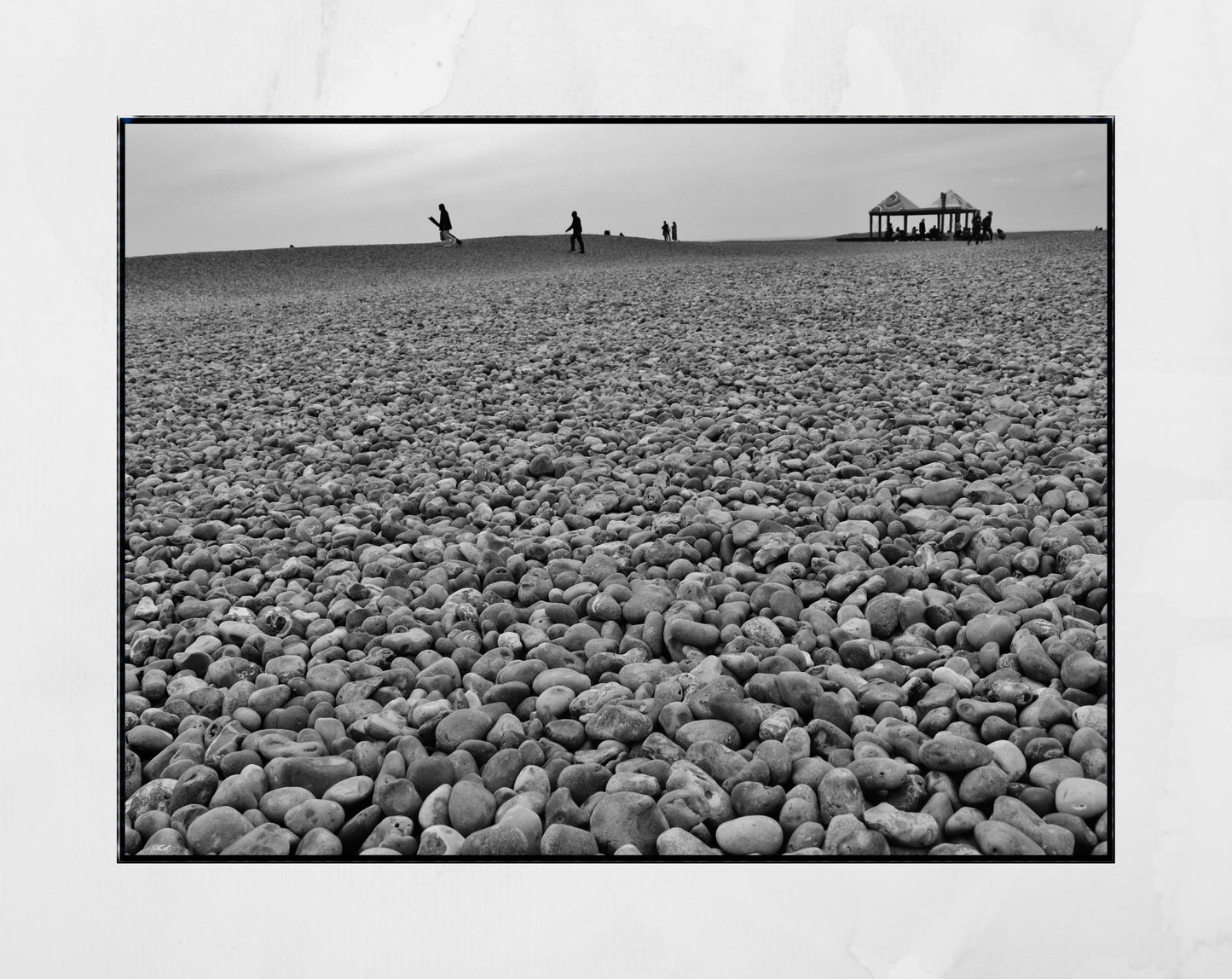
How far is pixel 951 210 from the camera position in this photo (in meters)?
2.86

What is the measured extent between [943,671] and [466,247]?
6.31 feet

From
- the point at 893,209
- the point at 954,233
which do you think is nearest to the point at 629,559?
the point at 893,209

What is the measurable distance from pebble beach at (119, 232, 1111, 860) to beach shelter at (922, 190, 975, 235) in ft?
0.56

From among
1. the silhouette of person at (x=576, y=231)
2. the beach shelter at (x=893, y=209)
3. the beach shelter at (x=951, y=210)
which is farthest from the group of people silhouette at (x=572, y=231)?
the beach shelter at (x=951, y=210)

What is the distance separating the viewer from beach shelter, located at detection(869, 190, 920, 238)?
2787 millimetres

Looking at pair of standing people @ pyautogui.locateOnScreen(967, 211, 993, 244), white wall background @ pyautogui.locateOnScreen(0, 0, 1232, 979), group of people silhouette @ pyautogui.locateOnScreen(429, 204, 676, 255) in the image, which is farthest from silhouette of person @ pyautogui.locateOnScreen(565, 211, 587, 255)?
pair of standing people @ pyautogui.locateOnScreen(967, 211, 993, 244)

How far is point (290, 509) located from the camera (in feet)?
9.84

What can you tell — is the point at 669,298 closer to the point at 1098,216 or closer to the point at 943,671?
the point at 1098,216

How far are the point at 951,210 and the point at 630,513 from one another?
4.15 ft

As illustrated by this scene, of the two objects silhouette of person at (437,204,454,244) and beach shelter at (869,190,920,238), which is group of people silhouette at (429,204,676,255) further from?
beach shelter at (869,190,920,238)

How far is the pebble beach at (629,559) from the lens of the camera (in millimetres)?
2027

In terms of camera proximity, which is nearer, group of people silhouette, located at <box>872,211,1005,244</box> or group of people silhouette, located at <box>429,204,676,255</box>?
group of people silhouette, located at <box>429,204,676,255</box>
